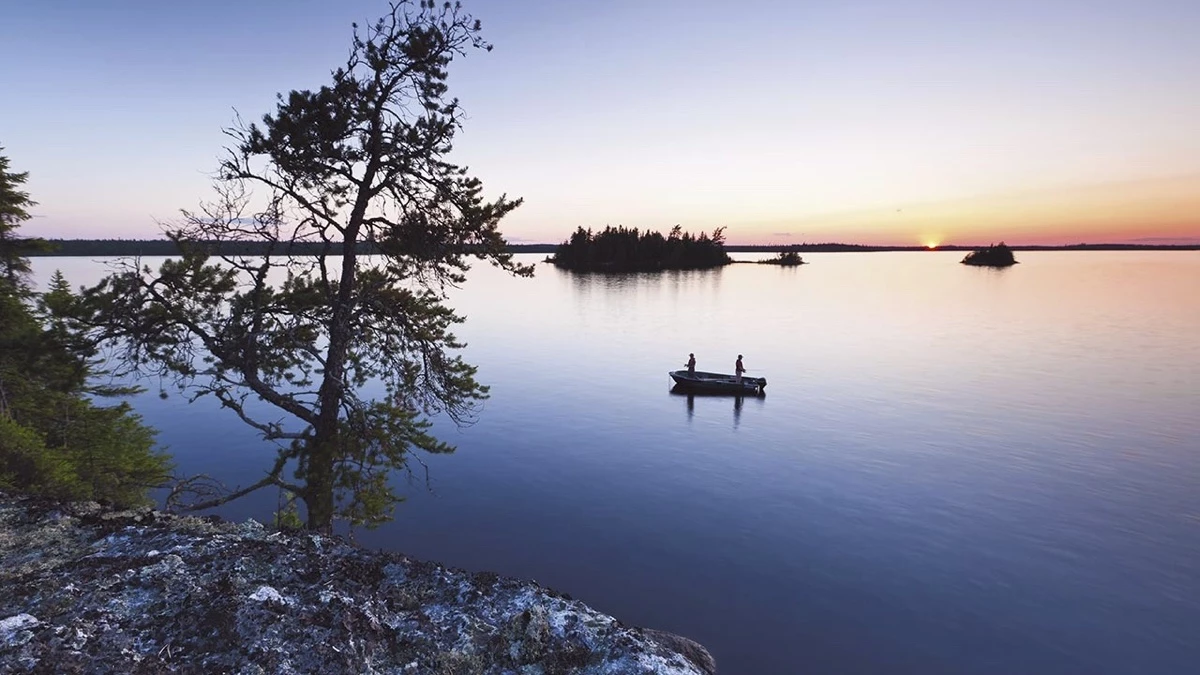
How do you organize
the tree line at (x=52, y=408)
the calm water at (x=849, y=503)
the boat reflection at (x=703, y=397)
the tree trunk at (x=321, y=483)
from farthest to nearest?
1. the boat reflection at (x=703, y=397)
2. the calm water at (x=849, y=503)
3. the tree trunk at (x=321, y=483)
4. the tree line at (x=52, y=408)

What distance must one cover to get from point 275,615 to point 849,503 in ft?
81.5

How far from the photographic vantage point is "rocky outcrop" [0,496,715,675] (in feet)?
13.2

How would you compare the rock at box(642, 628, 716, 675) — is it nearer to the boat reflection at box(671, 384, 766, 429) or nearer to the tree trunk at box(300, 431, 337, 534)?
the tree trunk at box(300, 431, 337, 534)

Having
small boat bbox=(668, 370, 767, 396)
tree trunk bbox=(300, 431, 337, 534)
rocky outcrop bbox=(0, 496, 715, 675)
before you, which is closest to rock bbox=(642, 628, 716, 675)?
rocky outcrop bbox=(0, 496, 715, 675)

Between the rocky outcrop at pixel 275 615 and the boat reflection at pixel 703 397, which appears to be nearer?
the rocky outcrop at pixel 275 615

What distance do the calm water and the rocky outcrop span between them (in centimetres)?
1251

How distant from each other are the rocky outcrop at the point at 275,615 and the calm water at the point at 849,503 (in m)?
12.5

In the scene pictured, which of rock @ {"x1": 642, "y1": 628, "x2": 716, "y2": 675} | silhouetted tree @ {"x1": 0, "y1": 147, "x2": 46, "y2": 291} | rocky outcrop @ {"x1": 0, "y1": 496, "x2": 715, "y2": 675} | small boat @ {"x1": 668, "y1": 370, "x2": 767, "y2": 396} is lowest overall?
small boat @ {"x1": 668, "y1": 370, "x2": 767, "y2": 396}

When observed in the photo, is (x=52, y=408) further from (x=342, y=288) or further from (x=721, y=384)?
(x=721, y=384)

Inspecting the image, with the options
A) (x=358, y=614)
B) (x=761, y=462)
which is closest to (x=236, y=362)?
(x=358, y=614)

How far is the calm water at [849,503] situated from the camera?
648 inches

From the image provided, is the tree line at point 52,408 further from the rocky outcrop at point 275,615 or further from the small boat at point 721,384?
the small boat at point 721,384

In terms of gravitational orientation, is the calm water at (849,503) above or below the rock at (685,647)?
below

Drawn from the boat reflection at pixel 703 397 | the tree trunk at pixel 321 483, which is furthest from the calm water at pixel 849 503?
the tree trunk at pixel 321 483
